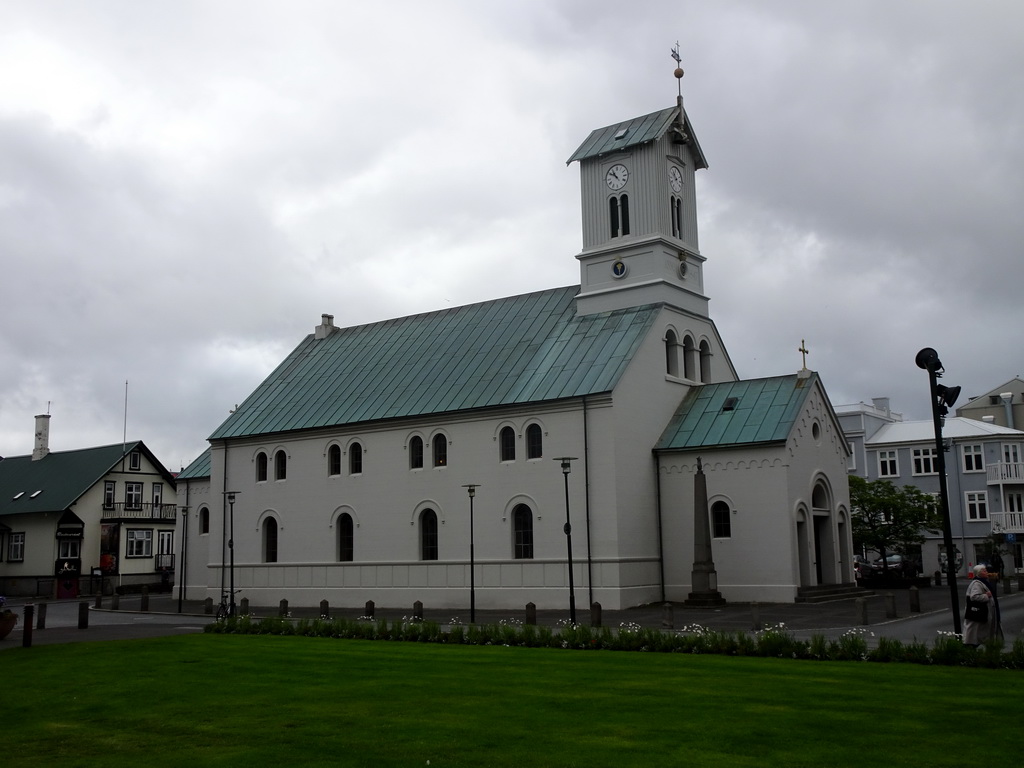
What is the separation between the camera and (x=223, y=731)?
519 inches

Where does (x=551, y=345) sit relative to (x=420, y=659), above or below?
above

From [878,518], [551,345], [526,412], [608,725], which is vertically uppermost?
[551,345]

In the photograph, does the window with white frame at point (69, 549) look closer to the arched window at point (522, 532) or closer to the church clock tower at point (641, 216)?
the arched window at point (522, 532)

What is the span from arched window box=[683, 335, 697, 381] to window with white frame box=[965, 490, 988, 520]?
32874 mm

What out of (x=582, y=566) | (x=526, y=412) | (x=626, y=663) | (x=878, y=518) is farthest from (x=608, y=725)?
(x=878, y=518)

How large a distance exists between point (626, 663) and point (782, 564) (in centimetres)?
1940

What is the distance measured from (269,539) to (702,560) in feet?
73.3

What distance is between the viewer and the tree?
5369 cm

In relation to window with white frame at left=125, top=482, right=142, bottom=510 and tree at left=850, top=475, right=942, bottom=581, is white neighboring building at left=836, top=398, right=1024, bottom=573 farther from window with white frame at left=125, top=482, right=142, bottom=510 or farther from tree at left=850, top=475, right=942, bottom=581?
window with white frame at left=125, top=482, right=142, bottom=510

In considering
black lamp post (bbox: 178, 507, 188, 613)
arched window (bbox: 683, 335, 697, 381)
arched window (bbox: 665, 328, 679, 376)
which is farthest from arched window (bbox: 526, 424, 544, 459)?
black lamp post (bbox: 178, 507, 188, 613)

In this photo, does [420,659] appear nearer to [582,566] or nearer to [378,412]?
[582,566]

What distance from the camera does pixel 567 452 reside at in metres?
40.0

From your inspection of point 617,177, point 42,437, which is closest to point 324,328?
point 617,177

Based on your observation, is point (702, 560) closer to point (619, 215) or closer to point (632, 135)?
point (619, 215)
